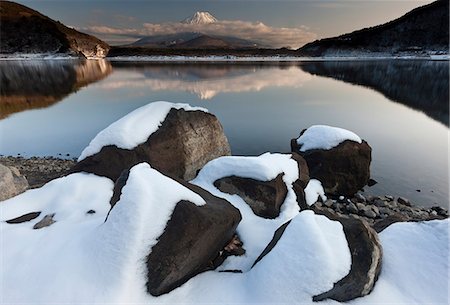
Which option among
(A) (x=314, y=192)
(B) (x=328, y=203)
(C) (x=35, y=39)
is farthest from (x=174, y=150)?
(C) (x=35, y=39)

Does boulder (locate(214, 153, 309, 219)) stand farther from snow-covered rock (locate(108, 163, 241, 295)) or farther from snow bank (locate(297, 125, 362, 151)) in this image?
snow bank (locate(297, 125, 362, 151))

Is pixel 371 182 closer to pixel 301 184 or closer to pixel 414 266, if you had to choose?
pixel 301 184

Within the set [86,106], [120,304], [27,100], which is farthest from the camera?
[27,100]

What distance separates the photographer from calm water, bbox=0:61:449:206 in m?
14.4

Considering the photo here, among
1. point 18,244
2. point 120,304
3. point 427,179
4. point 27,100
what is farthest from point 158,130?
point 27,100

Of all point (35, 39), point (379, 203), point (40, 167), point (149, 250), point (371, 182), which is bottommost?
point (35, 39)

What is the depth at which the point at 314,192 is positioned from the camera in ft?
34.0

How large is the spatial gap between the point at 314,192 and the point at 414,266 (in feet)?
17.4

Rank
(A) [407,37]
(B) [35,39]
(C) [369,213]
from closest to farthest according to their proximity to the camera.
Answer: (C) [369,213] → (A) [407,37] → (B) [35,39]

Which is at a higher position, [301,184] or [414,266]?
[414,266]

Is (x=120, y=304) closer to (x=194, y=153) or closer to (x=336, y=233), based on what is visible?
(x=336, y=233)

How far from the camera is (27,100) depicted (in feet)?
111

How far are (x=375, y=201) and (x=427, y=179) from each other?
3.74 m

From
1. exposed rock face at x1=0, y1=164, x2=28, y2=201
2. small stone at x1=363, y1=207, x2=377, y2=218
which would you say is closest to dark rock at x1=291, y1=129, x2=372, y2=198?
small stone at x1=363, y1=207, x2=377, y2=218
